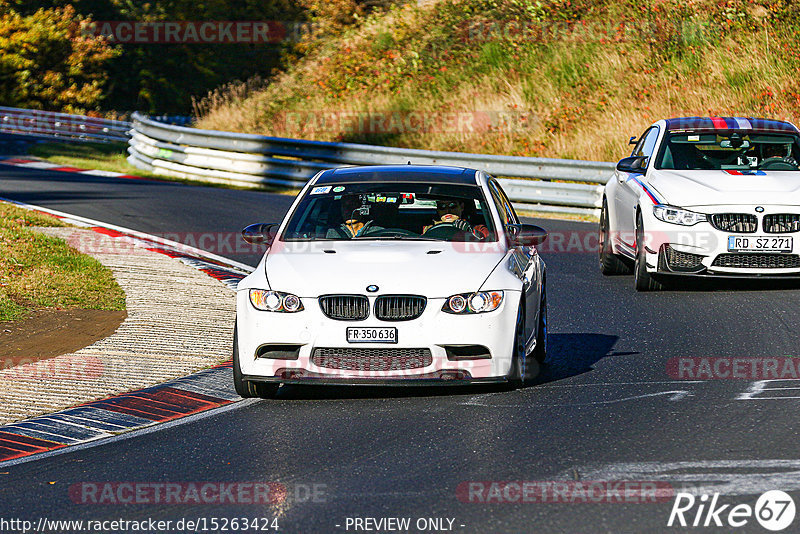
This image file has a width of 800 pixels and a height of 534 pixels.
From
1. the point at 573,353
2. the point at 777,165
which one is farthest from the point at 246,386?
the point at 777,165

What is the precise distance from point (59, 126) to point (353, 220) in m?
38.8

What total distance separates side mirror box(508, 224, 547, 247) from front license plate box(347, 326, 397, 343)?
1496mm

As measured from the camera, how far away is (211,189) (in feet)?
81.3

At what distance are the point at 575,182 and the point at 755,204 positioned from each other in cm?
887

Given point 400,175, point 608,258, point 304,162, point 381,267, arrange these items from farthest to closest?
point 304,162, point 608,258, point 400,175, point 381,267

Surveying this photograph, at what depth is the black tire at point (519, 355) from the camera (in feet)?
28.6

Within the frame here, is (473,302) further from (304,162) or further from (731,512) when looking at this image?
(304,162)

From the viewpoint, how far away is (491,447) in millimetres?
7410

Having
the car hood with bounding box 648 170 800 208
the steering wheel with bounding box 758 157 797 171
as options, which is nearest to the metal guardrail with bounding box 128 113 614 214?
the steering wheel with bounding box 758 157 797 171

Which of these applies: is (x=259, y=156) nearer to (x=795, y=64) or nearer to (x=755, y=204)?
(x=795, y=64)

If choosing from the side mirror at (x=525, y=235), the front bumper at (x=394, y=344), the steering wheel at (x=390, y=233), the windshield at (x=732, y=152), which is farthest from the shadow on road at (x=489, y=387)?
the windshield at (x=732, y=152)

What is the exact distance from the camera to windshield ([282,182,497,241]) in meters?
9.73

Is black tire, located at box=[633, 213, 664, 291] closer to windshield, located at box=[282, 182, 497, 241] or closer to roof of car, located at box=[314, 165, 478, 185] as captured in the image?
roof of car, located at box=[314, 165, 478, 185]

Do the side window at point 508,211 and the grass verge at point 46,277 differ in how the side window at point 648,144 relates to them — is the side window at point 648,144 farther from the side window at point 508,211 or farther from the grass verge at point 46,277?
the grass verge at point 46,277
